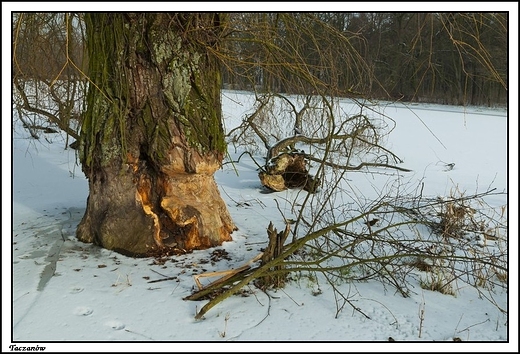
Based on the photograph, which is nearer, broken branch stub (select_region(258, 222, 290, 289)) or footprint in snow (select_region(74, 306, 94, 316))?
footprint in snow (select_region(74, 306, 94, 316))

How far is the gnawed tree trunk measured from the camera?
311cm

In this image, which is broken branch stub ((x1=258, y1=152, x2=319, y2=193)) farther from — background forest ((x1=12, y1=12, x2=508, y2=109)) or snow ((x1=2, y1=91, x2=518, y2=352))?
snow ((x1=2, y1=91, x2=518, y2=352))

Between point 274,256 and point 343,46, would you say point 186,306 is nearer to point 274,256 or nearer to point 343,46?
point 274,256

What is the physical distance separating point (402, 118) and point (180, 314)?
40.9 ft

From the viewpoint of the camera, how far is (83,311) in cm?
241

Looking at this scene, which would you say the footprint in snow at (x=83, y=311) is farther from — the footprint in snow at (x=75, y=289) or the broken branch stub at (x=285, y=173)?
the broken branch stub at (x=285, y=173)

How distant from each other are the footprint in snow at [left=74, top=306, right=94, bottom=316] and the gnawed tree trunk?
31.0 inches

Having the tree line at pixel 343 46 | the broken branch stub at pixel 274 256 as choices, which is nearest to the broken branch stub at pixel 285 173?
the tree line at pixel 343 46

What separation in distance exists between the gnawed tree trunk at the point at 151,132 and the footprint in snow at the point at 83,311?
787mm

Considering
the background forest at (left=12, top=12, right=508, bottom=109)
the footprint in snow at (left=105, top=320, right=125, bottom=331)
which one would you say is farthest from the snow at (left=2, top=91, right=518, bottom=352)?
the background forest at (left=12, top=12, right=508, bottom=109)

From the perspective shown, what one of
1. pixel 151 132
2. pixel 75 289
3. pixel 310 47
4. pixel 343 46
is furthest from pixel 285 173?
pixel 75 289

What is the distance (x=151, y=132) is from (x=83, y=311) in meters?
1.31

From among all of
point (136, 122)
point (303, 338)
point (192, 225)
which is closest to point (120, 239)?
point (192, 225)

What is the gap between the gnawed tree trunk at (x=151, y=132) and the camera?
3.11 meters
